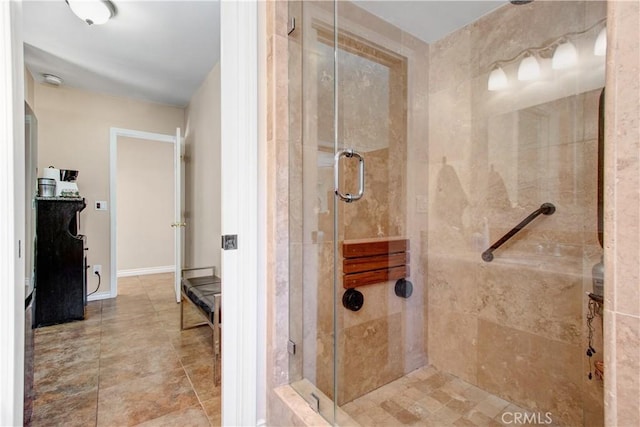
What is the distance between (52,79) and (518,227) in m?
4.42

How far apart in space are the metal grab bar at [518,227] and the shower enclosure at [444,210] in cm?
3

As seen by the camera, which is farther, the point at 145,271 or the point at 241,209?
the point at 145,271

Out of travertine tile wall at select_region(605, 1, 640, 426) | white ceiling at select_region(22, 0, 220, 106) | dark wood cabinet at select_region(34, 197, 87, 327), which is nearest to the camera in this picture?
travertine tile wall at select_region(605, 1, 640, 426)

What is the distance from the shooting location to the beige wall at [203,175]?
298 centimetres

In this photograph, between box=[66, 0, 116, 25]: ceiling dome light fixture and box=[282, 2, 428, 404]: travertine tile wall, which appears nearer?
box=[282, 2, 428, 404]: travertine tile wall

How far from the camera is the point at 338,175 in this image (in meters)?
1.69

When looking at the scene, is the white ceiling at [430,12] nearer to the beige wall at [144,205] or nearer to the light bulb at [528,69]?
the light bulb at [528,69]

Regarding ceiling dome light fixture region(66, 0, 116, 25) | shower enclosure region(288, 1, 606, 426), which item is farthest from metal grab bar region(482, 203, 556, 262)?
ceiling dome light fixture region(66, 0, 116, 25)

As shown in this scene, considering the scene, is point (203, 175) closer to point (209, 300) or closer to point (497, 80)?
point (209, 300)

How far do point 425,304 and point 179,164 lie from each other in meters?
2.91

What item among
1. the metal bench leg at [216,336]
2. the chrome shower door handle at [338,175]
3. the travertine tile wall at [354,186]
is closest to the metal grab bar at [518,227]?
the travertine tile wall at [354,186]

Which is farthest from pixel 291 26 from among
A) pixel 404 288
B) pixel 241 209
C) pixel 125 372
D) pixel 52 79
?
pixel 52 79

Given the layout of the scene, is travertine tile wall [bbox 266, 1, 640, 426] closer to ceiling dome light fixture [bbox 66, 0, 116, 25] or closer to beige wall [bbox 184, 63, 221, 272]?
ceiling dome light fixture [bbox 66, 0, 116, 25]

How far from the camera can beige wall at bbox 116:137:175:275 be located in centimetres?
496
